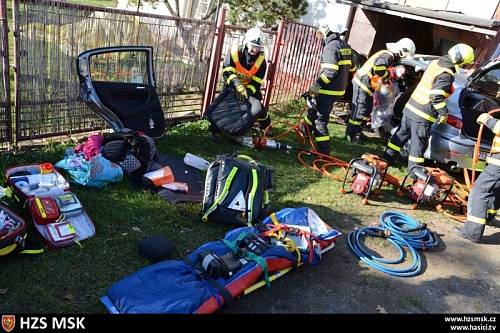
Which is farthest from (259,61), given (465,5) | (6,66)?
(465,5)

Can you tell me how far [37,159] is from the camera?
4.84 metres

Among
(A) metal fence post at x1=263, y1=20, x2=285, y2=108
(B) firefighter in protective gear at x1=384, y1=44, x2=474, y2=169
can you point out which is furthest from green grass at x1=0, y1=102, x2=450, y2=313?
(A) metal fence post at x1=263, y1=20, x2=285, y2=108

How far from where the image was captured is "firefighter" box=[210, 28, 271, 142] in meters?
6.06

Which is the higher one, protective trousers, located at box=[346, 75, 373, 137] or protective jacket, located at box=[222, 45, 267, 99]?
protective jacket, located at box=[222, 45, 267, 99]

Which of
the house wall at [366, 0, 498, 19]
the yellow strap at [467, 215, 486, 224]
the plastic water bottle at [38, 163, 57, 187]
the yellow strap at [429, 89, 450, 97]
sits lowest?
the plastic water bottle at [38, 163, 57, 187]

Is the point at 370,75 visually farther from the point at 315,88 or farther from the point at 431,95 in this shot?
the point at 431,95

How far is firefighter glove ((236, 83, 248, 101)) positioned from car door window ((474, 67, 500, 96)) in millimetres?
3677

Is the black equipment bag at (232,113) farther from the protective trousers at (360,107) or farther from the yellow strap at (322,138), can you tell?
the protective trousers at (360,107)

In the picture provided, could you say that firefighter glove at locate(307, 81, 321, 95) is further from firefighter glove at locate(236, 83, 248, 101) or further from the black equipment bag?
firefighter glove at locate(236, 83, 248, 101)

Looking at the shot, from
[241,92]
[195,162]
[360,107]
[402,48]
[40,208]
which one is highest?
[402,48]

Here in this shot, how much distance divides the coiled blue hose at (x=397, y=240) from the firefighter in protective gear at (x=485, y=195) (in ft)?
1.95

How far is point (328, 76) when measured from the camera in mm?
6289
